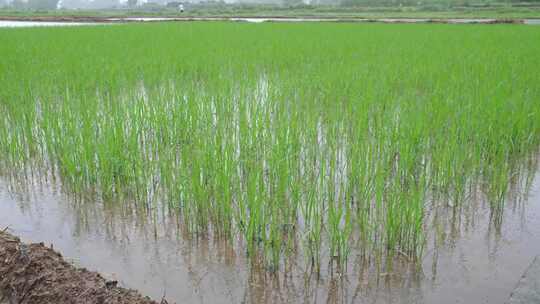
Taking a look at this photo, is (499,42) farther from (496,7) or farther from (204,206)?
(496,7)

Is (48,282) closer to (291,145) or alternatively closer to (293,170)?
(293,170)

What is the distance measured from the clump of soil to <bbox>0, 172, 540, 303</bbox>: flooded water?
168 millimetres

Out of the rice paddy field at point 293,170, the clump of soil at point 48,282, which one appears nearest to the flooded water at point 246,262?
the rice paddy field at point 293,170

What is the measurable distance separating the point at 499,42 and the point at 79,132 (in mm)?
8377

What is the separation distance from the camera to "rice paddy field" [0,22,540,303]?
203cm

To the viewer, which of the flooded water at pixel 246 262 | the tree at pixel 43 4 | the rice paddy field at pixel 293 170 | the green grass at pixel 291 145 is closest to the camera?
the flooded water at pixel 246 262

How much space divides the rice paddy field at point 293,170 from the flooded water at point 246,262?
13mm

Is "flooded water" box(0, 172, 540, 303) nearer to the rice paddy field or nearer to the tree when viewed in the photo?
the rice paddy field

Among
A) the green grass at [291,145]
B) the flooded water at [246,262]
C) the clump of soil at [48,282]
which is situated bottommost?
the flooded water at [246,262]

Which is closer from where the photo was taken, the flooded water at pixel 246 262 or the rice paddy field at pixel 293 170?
the flooded water at pixel 246 262

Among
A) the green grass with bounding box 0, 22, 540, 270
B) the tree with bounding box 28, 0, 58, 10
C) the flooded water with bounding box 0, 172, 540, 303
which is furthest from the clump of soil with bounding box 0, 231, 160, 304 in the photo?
the tree with bounding box 28, 0, 58, 10

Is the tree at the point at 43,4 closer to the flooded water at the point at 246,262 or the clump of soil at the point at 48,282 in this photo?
the flooded water at the point at 246,262

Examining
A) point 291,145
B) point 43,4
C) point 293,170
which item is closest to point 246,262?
point 293,170

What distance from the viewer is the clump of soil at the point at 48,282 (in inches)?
66.0
